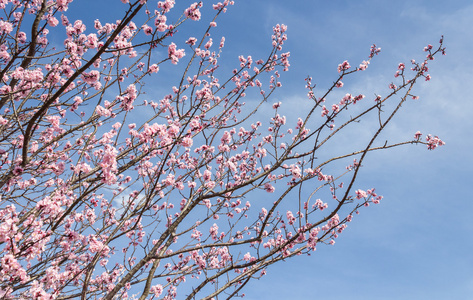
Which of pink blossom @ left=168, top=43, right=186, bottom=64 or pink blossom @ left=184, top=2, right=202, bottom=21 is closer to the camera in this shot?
pink blossom @ left=168, top=43, right=186, bottom=64

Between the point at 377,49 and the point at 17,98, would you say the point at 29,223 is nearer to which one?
the point at 17,98

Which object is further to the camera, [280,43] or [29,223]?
[280,43]

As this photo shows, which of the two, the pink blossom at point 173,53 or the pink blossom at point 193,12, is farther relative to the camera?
the pink blossom at point 193,12

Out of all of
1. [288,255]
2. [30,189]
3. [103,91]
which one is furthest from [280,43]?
[30,189]

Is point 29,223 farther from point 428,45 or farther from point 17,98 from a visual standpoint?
point 428,45

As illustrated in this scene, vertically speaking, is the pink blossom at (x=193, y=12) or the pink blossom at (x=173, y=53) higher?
the pink blossom at (x=193, y=12)

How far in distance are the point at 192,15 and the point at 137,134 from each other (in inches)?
89.8

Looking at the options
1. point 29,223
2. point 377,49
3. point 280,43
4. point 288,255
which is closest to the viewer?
point 29,223

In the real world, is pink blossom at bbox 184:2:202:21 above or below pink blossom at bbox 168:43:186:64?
above

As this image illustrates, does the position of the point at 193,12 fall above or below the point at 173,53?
above

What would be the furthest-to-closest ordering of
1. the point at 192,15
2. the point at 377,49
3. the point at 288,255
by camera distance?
the point at 377,49, the point at 192,15, the point at 288,255

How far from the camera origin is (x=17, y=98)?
5.62 metres

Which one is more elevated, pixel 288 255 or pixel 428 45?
pixel 428 45

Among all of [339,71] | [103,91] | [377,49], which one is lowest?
[103,91]
